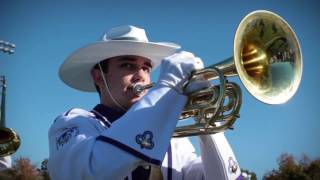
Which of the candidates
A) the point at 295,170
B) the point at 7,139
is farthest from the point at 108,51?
the point at 295,170

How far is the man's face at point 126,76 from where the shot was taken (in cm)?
321

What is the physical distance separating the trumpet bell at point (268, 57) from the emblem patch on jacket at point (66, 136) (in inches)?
45.1

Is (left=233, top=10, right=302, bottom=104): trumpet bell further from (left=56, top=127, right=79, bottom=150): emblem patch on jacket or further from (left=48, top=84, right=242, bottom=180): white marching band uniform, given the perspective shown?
(left=56, top=127, right=79, bottom=150): emblem patch on jacket

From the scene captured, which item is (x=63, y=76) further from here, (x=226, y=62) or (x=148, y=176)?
(x=226, y=62)

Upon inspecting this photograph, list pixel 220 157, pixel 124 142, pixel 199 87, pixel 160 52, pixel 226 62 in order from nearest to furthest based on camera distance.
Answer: pixel 124 142
pixel 199 87
pixel 226 62
pixel 220 157
pixel 160 52

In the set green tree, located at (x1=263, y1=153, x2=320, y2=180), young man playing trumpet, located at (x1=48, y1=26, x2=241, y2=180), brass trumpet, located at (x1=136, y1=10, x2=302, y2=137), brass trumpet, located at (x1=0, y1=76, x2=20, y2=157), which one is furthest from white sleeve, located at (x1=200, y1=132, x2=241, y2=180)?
green tree, located at (x1=263, y1=153, x2=320, y2=180)

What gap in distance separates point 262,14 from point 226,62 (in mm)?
489

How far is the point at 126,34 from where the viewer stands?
11.9 ft

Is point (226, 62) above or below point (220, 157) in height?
above

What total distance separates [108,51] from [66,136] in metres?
0.99

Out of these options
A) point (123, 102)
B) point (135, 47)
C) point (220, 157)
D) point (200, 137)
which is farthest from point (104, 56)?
point (220, 157)

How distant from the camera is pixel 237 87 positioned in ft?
9.33

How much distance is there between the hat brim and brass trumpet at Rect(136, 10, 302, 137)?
0.44m

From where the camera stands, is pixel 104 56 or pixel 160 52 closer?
pixel 104 56
